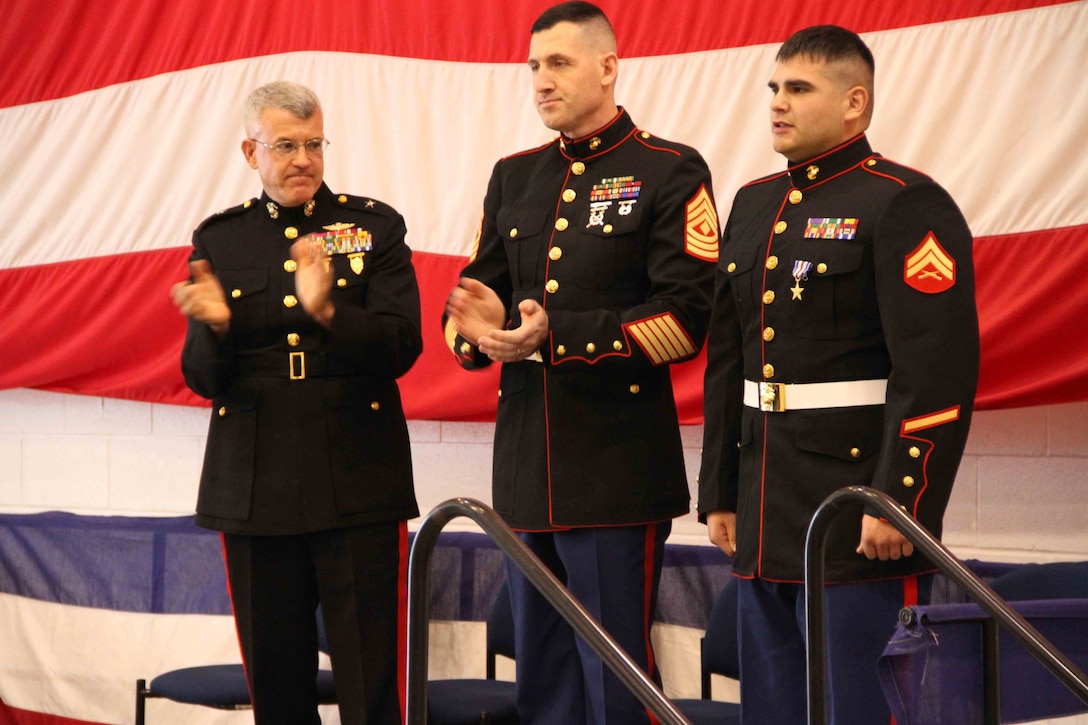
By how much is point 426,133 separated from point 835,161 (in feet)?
5.38

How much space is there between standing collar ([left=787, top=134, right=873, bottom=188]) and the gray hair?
987 millimetres

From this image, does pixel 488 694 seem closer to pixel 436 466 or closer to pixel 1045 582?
pixel 436 466

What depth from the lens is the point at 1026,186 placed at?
270 cm

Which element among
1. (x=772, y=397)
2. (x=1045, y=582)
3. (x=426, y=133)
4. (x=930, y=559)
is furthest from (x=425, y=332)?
(x=930, y=559)

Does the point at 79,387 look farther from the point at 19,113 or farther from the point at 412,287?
the point at 412,287

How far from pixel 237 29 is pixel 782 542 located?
2.49 meters

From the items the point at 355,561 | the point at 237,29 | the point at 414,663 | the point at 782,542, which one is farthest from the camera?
the point at 237,29

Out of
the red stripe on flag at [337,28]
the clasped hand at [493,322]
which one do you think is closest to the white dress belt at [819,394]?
the clasped hand at [493,322]

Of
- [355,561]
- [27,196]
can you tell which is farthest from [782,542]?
[27,196]

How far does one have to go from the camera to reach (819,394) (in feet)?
6.44

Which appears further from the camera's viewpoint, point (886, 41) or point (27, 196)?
point (27, 196)

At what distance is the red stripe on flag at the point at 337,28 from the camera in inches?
117

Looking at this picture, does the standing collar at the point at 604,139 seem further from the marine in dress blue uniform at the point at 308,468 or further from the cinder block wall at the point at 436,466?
the cinder block wall at the point at 436,466

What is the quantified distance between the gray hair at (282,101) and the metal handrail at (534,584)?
1.14 meters
